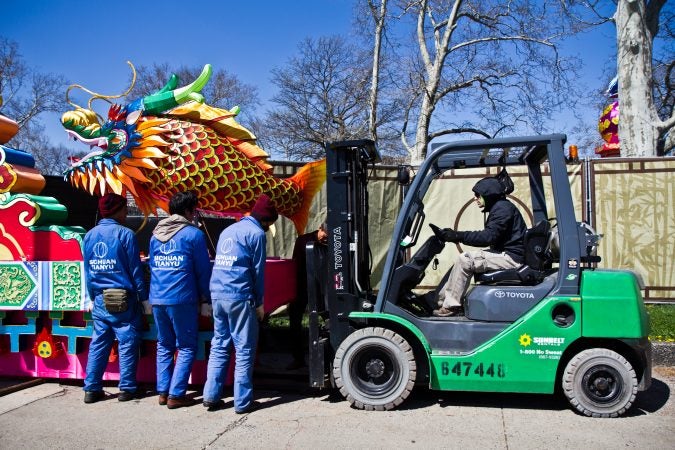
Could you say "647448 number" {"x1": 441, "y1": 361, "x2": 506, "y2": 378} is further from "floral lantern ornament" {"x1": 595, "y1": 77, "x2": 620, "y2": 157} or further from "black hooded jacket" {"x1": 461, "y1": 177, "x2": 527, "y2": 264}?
"floral lantern ornament" {"x1": 595, "y1": 77, "x2": 620, "y2": 157}

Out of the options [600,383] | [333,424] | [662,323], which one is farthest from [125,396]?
[662,323]

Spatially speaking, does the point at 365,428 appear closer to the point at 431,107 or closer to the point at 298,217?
the point at 298,217

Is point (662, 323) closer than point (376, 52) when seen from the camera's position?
Yes

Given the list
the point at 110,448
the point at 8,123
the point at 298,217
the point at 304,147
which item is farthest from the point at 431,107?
the point at 110,448

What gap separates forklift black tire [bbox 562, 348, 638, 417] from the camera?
4227 millimetres

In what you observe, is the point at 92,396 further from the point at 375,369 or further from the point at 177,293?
the point at 375,369

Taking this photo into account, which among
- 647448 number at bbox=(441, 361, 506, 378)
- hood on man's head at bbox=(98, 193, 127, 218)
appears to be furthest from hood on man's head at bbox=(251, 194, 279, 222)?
647448 number at bbox=(441, 361, 506, 378)

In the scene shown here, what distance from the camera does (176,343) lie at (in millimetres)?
4781

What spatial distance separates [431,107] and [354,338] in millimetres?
14450

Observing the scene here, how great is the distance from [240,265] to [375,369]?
1.41 metres

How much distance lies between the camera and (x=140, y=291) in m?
4.97

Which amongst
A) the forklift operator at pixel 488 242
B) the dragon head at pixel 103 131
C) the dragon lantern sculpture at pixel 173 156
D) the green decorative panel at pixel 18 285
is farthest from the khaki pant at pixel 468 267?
the green decorative panel at pixel 18 285

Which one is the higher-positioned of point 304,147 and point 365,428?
point 304,147

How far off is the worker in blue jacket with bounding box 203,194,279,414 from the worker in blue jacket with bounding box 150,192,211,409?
0.77 ft
